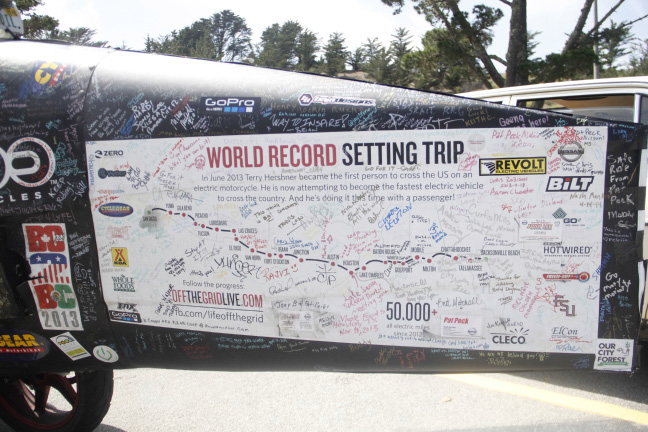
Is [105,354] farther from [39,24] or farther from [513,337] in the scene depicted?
[39,24]

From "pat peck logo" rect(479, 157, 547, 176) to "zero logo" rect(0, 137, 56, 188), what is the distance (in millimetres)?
1838

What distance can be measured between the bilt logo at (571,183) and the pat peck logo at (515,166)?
0.06 meters

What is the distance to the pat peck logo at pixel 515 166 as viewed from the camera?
6.59 ft

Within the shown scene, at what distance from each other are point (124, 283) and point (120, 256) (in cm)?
13

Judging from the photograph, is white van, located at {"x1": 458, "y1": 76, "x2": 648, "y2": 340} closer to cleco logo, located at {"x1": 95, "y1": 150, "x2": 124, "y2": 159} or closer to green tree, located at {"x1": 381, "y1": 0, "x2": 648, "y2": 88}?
cleco logo, located at {"x1": 95, "y1": 150, "x2": 124, "y2": 159}

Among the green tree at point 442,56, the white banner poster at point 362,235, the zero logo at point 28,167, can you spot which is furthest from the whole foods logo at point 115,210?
the green tree at point 442,56

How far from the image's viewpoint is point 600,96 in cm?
383

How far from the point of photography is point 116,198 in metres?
2.33

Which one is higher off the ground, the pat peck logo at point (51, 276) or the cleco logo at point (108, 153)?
the cleco logo at point (108, 153)

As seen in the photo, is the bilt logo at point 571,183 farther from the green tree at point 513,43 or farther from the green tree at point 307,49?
the green tree at point 307,49

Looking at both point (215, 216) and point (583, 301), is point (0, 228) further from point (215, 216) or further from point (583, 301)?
point (583, 301)

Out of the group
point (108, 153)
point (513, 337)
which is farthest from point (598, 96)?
point (108, 153)

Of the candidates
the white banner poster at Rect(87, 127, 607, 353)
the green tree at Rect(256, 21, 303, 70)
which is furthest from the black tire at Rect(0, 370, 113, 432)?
the green tree at Rect(256, 21, 303, 70)

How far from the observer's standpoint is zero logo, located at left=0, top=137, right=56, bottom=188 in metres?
2.33
